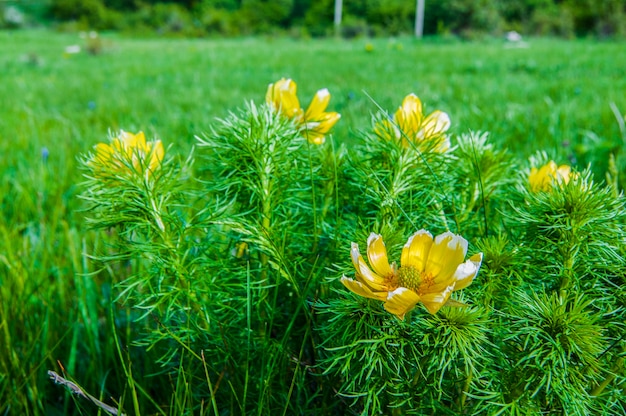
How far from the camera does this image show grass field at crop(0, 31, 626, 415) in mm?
1282

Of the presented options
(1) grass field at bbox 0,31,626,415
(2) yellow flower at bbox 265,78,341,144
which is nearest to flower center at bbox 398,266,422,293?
(1) grass field at bbox 0,31,626,415

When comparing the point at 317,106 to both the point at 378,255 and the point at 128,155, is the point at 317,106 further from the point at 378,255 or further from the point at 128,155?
the point at 378,255

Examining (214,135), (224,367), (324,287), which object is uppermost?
(214,135)

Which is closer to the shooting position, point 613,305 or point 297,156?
point 613,305

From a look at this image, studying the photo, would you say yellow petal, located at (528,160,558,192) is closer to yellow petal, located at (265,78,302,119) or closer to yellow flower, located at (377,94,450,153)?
yellow flower, located at (377,94,450,153)

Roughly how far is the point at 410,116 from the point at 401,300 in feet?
1.58

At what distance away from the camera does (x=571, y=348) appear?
0.70 metres

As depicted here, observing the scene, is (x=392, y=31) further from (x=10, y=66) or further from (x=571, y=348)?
(x=571, y=348)

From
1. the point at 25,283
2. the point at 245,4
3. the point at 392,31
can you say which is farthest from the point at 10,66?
the point at 245,4

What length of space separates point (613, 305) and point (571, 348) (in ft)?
0.48

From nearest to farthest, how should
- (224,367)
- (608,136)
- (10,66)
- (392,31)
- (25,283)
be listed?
(224,367) → (25,283) → (608,136) → (10,66) → (392,31)

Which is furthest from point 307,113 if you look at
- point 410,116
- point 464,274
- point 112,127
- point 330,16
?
point 330,16

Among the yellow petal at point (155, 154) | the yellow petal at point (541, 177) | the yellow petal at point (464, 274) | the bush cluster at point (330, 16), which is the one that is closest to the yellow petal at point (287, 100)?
the yellow petal at point (155, 154)

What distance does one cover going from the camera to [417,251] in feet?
2.35
